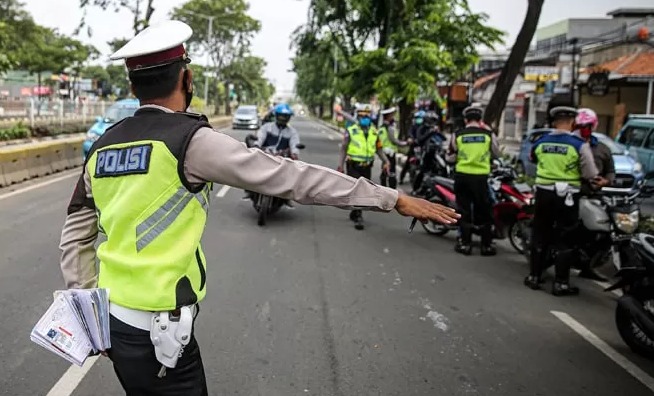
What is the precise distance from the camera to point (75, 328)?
2053mm

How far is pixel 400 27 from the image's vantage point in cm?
2344

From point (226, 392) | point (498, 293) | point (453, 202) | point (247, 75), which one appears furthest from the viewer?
point (247, 75)

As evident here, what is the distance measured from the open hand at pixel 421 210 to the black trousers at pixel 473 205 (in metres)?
5.92

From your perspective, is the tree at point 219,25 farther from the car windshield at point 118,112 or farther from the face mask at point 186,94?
the face mask at point 186,94

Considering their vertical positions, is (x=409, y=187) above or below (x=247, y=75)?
below

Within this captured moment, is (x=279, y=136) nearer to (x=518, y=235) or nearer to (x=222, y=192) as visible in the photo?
(x=222, y=192)

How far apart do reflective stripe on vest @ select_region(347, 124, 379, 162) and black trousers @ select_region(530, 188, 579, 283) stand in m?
3.37

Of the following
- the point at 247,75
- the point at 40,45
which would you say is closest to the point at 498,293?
the point at 40,45

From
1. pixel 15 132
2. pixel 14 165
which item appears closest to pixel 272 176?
pixel 14 165

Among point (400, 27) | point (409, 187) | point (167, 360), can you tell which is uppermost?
point (400, 27)

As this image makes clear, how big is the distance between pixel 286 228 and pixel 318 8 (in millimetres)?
21270

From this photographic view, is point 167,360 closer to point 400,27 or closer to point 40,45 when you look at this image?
point 400,27

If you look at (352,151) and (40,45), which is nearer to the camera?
(352,151)

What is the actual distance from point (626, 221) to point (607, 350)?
1469 mm
